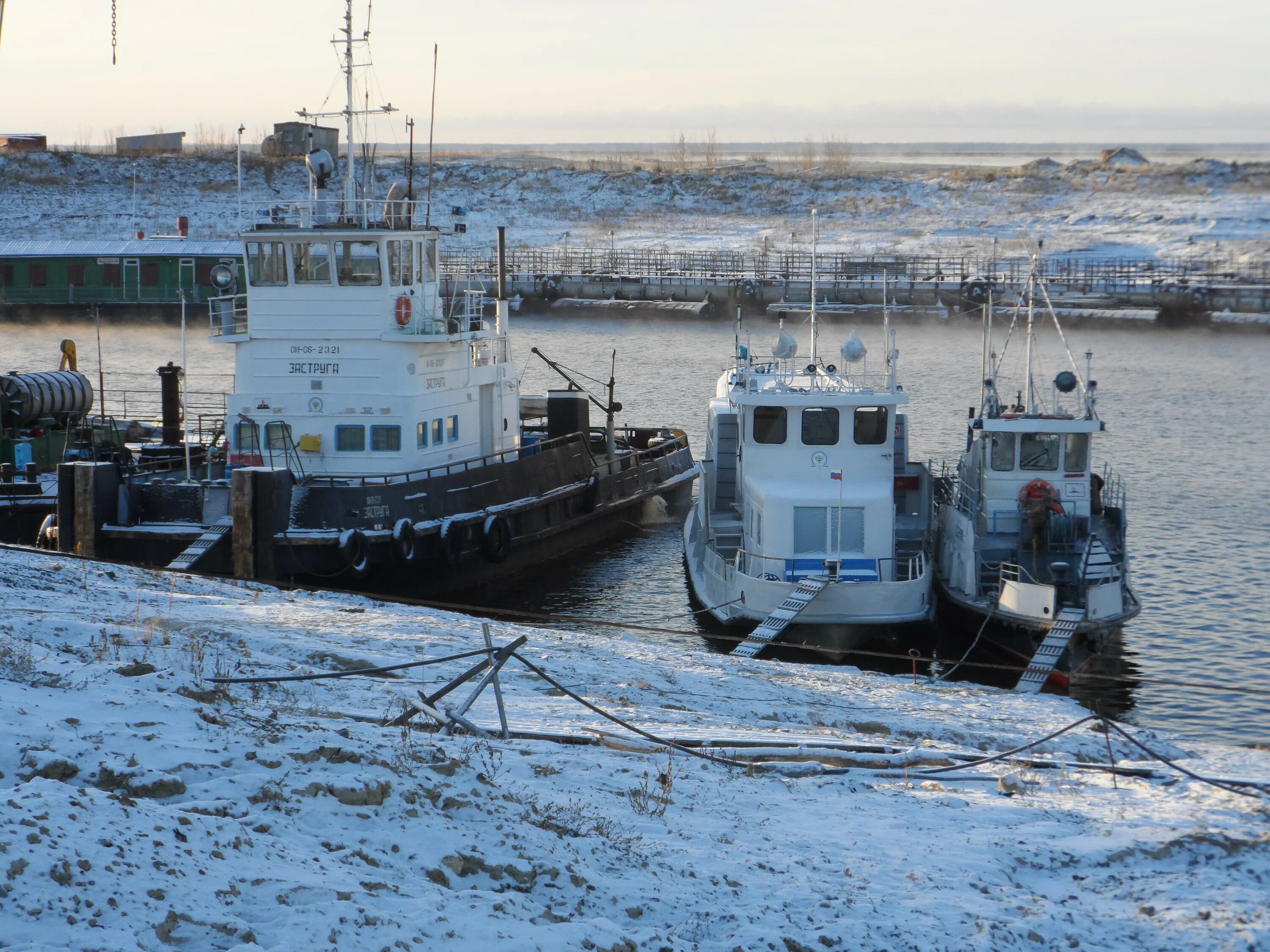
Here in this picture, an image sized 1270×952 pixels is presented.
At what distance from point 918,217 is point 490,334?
69280 millimetres

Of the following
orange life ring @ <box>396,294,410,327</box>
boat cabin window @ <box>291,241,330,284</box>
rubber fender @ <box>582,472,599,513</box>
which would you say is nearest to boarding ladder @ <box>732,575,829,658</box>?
orange life ring @ <box>396,294,410,327</box>

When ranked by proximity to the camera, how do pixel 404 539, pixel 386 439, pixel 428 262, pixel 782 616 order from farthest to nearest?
pixel 428 262
pixel 386 439
pixel 404 539
pixel 782 616

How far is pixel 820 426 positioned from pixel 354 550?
6.68 meters

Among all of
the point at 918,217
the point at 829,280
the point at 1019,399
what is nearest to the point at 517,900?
the point at 1019,399

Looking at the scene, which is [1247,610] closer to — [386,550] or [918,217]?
[386,550]

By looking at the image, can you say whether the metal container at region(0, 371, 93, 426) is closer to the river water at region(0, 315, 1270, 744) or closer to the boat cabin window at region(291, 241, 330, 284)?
the boat cabin window at region(291, 241, 330, 284)

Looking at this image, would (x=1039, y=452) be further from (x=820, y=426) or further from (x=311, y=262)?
(x=311, y=262)

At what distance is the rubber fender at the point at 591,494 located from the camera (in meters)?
24.0

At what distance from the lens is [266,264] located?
66.4 ft

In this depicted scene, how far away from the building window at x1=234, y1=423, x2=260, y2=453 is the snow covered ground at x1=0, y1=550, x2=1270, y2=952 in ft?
32.8

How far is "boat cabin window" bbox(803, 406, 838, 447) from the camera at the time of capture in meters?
18.2

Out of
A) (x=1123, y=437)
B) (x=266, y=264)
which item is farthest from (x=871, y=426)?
(x=1123, y=437)

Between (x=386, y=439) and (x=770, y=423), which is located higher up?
(x=770, y=423)

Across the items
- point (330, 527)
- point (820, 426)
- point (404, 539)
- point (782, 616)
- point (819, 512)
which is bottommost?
point (782, 616)
